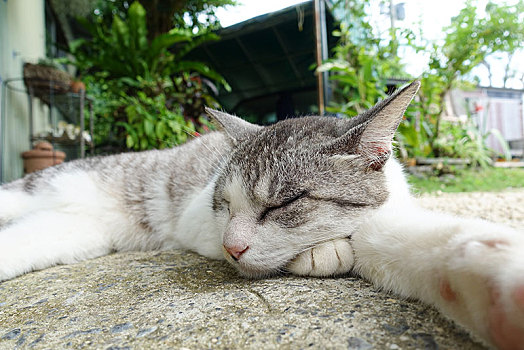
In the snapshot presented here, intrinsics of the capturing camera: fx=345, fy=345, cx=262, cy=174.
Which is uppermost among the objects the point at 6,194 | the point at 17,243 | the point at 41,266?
the point at 6,194

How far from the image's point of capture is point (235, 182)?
53.3 inches

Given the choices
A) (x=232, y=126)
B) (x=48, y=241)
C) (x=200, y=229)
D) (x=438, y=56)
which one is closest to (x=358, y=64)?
(x=438, y=56)

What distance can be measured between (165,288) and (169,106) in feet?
16.6

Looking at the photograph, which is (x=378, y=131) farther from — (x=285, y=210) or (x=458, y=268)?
(x=458, y=268)

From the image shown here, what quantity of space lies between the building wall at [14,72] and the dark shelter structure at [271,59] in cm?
358

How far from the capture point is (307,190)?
123 centimetres

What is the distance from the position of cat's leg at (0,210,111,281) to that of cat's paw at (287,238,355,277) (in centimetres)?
138

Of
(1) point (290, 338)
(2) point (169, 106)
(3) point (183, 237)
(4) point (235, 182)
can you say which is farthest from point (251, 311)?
(2) point (169, 106)

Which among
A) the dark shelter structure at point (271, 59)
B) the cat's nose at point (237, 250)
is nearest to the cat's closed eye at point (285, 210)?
the cat's nose at point (237, 250)

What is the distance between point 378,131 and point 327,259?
0.50 metres

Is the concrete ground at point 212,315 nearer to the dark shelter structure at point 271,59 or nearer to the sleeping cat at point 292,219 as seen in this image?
the sleeping cat at point 292,219

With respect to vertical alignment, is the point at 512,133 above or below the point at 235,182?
above

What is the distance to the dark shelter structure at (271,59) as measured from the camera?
7.21 metres

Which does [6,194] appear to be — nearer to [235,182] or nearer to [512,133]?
[235,182]
